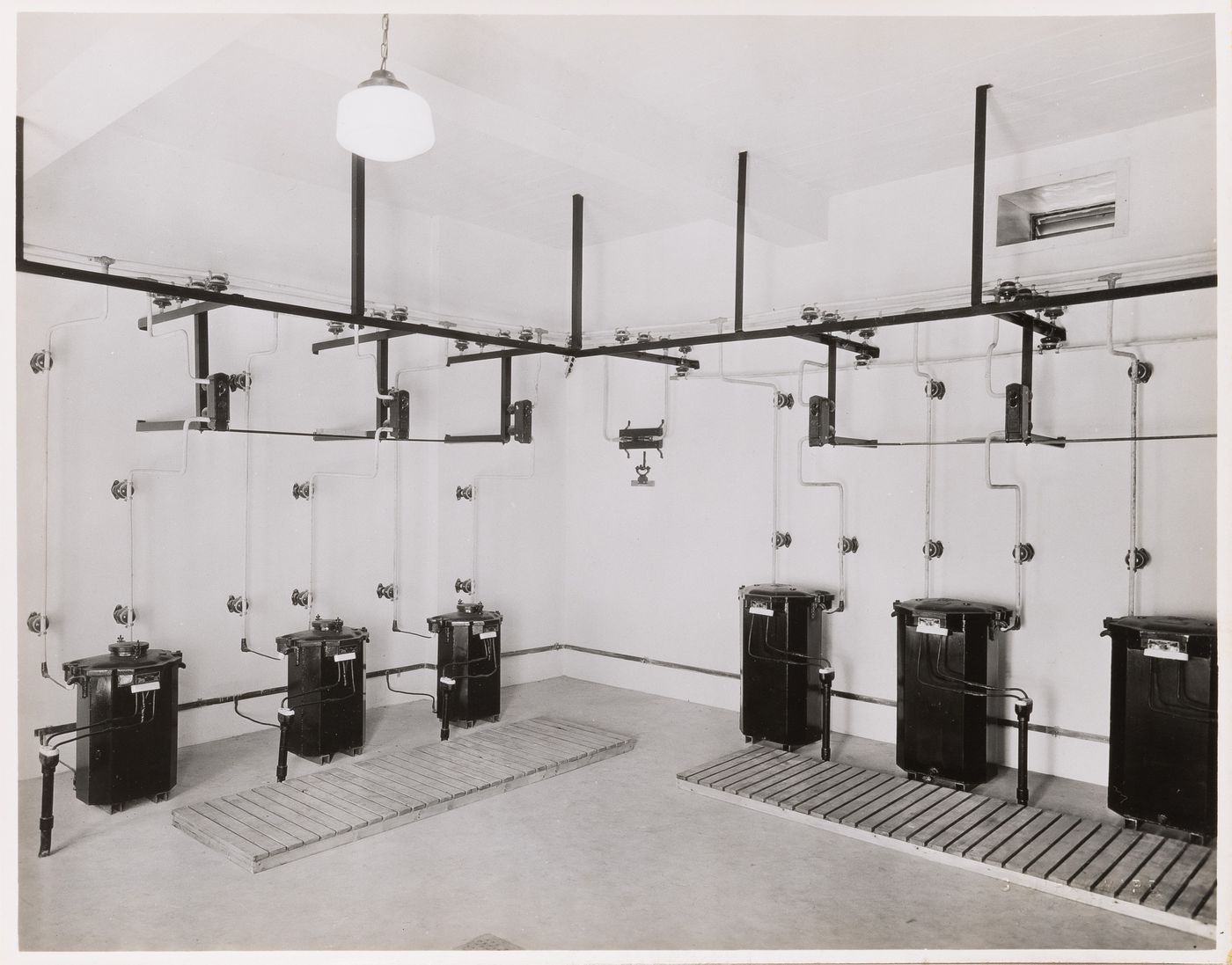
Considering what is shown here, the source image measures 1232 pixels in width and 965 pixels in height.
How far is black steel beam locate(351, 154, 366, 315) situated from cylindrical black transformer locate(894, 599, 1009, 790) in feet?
10.3

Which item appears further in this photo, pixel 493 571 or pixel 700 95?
pixel 493 571

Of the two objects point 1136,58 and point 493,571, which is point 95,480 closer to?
point 493,571

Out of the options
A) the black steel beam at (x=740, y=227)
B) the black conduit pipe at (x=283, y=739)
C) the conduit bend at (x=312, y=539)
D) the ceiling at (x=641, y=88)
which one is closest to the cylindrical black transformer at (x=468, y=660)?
the conduit bend at (x=312, y=539)

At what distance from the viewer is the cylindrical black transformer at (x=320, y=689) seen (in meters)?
4.86

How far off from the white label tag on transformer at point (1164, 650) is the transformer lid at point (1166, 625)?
45 millimetres

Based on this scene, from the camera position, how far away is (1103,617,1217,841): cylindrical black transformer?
3.63 m

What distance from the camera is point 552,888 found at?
343cm

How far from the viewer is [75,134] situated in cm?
359

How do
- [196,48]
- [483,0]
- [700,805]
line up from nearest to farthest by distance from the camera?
[483,0] < [196,48] < [700,805]

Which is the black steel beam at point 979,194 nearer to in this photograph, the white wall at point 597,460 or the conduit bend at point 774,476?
the white wall at point 597,460

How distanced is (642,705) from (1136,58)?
473 cm

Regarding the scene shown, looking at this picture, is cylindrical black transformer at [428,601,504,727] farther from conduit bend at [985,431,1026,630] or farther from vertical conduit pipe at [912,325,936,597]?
conduit bend at [985,431,1026,630]

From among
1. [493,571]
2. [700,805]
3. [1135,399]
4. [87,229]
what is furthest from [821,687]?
[87,229]

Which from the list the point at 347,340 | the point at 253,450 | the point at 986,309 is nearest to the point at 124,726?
the point at 253,450
